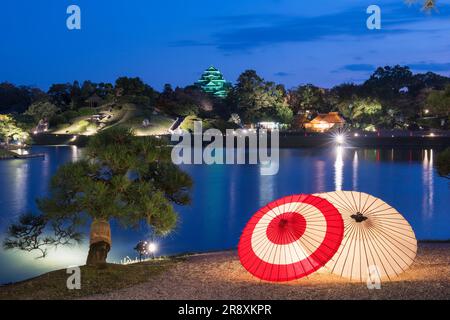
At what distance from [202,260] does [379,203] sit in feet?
9.58

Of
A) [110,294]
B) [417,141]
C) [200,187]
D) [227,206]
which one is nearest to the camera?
[110,294]

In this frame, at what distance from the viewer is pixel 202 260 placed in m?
8.58

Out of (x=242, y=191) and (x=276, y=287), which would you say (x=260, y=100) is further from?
(x=276, y=287)

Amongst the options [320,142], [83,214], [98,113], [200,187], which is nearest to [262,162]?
[320,142]

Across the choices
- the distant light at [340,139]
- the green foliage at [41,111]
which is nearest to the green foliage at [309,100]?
the distant light at [340,139]

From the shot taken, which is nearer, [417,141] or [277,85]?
[417,141]

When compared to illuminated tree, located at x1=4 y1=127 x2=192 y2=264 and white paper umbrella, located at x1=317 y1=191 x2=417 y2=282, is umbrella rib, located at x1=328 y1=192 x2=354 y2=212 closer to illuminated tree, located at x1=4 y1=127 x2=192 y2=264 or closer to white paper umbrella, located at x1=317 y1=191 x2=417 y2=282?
white paper umbrella, located at x1=317 y1=191 x2=417 y2=282

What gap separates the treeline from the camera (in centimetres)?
6562

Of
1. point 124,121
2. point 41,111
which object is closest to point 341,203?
point 124,121

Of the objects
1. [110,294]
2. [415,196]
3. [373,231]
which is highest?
[373,231]

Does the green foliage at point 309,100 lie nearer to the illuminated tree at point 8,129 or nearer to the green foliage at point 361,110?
the green foliage at point 361,110

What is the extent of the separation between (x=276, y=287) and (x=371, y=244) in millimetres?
1222

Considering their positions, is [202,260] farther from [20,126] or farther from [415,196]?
[20,126]

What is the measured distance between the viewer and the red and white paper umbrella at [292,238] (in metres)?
6.15
